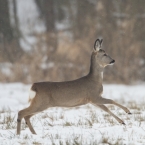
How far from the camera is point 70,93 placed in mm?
7754

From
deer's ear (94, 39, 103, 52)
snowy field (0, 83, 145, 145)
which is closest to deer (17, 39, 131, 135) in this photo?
deer's ear (94, 39, 103, 52)

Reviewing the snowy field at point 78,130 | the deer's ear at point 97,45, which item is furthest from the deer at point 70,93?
the snowy field at point 78,130

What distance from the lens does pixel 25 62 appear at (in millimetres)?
18266

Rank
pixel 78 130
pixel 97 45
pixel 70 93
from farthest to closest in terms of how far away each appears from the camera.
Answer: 1. pixel 97 45
2. pixel 70 93
3. pixel 78 130

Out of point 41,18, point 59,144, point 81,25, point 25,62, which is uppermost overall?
point 41,18

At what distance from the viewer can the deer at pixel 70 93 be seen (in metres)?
7.35

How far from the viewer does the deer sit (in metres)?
7.35

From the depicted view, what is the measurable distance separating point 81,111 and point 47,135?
351cm

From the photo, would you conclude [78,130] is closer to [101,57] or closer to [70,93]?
[70,93]

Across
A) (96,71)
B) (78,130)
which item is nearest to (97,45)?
(96,71)

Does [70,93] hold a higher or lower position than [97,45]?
lower

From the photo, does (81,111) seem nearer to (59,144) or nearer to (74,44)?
(59,144)

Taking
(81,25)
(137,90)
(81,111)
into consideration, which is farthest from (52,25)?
(81,111)

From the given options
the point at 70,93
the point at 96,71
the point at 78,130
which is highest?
the point at 96,71
